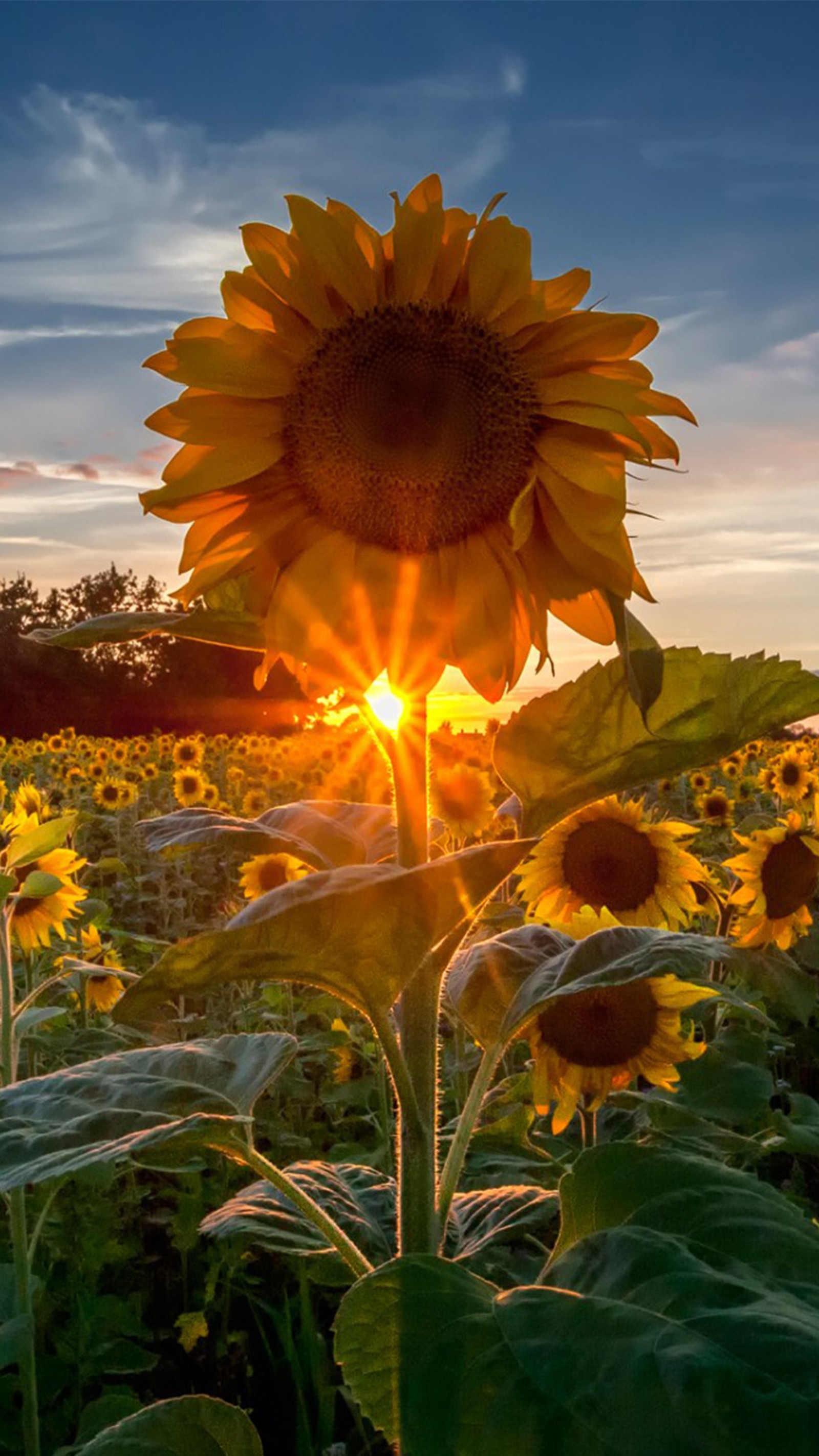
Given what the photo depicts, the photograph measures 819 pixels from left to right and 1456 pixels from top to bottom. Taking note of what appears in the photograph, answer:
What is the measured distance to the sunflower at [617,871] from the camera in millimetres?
3094

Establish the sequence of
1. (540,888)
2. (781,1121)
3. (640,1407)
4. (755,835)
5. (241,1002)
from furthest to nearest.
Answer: (241,1002), (755,835), (540,888), (781,1121), (640,1407)

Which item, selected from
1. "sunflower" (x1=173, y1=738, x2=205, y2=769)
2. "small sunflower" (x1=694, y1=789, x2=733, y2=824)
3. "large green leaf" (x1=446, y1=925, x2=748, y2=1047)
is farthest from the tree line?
"large green leaf" (x1=446, y1=925, x2=748, y2=1047)

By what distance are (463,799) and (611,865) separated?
319 centimetres

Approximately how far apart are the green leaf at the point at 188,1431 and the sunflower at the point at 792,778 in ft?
20.0

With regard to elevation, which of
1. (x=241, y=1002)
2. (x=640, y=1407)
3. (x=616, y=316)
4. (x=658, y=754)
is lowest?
(x=241, y=1002)

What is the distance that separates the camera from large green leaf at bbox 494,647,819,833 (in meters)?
1.21

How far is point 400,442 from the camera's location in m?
1.23

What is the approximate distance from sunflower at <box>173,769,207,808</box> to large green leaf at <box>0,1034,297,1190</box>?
29.0 feet

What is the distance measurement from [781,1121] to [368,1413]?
192 cm

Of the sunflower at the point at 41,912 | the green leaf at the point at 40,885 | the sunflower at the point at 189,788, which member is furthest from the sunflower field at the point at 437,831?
the sunflower at the point at 189,788

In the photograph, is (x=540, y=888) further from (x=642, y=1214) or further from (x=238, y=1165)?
(x=642, y=1214)

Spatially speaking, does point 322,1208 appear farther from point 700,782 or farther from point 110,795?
point 110,795

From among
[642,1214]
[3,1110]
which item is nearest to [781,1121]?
[642,1214]

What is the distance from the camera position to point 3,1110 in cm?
124
